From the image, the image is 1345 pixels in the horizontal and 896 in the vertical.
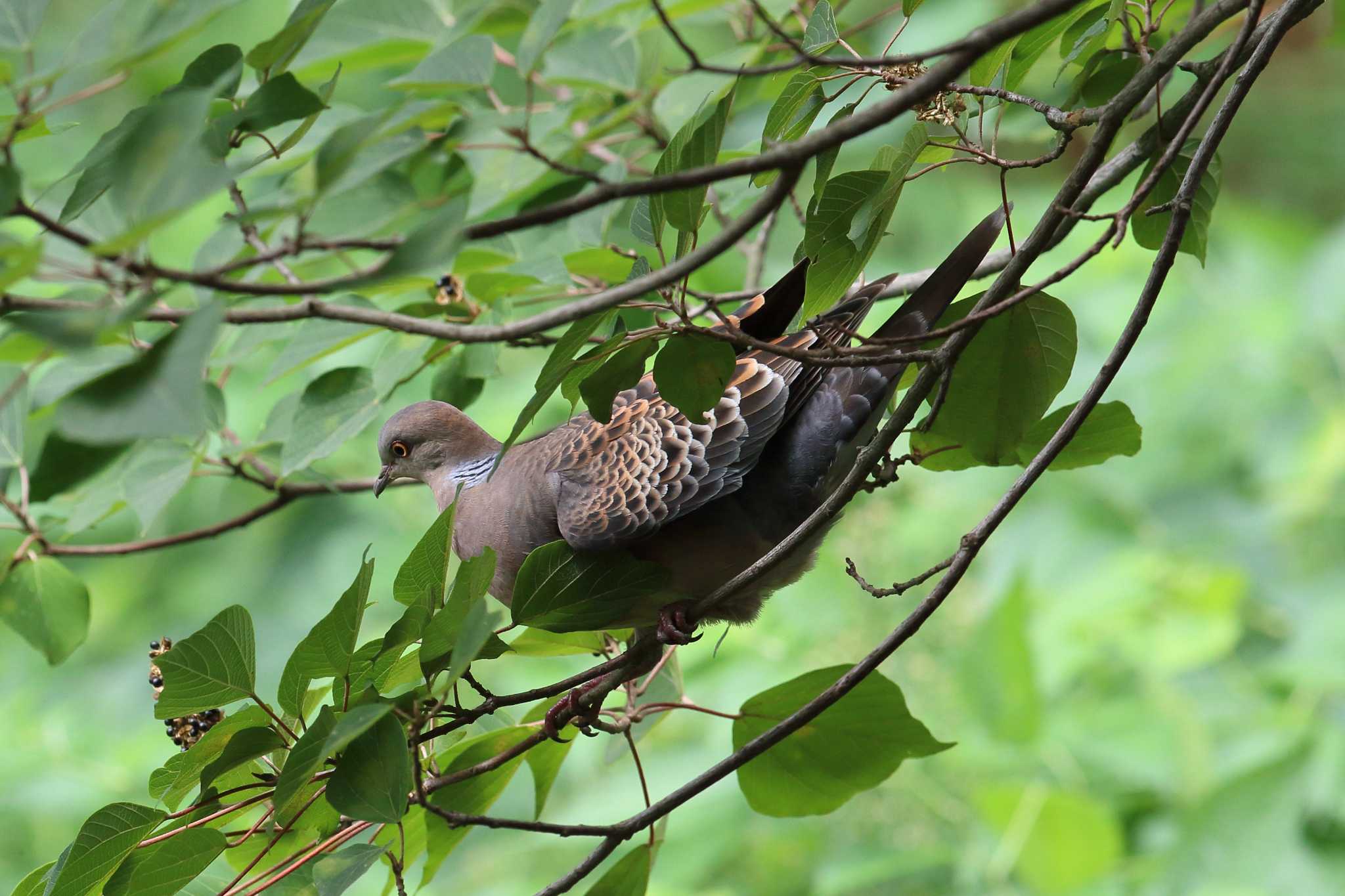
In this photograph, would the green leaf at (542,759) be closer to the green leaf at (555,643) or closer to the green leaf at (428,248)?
the green leaf at (555,643)

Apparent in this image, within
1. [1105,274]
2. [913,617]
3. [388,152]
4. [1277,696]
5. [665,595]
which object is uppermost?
[388,152]

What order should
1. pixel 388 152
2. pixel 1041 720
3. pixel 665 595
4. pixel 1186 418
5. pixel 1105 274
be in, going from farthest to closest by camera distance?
pixel 1105 274
pixel 1186 418
pixel 1041 720
pixel 665 595
pixel 388 152

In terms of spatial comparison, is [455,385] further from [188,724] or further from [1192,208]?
[1192,208]

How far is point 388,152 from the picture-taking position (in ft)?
2.86

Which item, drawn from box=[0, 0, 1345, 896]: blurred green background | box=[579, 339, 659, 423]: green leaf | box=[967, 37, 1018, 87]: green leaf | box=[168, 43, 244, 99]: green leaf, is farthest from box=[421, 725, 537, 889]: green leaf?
box=[0, 0, 1345, 896]: blurred green background

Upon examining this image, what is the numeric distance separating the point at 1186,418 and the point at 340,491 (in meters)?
2.41

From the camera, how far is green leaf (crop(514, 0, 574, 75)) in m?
0.93

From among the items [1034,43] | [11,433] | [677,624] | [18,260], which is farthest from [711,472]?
[18,260]

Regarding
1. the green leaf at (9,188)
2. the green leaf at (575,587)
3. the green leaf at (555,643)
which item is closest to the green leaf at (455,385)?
the green leaf at (555,643)

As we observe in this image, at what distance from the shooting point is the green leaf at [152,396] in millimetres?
538

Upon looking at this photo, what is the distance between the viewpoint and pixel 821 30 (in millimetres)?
1038

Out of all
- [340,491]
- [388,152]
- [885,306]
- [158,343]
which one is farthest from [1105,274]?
[158,343]

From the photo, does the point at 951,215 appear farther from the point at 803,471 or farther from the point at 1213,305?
the point at 803,471

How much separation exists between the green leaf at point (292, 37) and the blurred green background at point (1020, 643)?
3.71 feet
